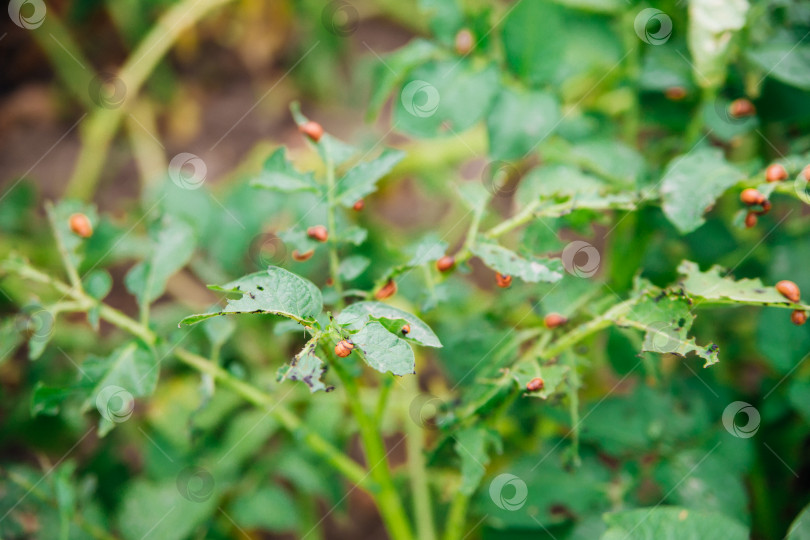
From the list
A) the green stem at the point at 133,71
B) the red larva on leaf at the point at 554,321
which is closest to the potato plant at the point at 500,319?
the red larva on leaf at the point at 554,321

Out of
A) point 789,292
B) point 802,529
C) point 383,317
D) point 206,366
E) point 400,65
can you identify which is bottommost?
point 206,366

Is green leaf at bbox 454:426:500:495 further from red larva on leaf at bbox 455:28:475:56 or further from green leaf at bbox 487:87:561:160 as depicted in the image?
red larva on leaf at bbox 455:28:475:56

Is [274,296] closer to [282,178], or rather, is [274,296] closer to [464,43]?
[282,178]

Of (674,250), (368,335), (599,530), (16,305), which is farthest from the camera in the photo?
(16,305)

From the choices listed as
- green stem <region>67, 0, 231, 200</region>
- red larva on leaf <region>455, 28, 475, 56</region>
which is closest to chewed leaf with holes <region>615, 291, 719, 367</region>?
red larva on leaf <region>455, 28, 475, 56</region>

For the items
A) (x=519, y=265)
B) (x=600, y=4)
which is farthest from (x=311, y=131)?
(x=600, y=4)

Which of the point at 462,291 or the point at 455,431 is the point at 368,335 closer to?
the point at 455,431

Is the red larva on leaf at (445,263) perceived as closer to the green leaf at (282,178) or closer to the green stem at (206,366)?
the green leaf at (282,178)

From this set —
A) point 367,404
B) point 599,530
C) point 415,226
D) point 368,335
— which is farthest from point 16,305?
point 599,530
